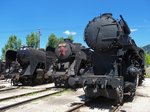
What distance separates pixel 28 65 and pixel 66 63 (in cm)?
340

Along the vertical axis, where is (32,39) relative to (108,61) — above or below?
above

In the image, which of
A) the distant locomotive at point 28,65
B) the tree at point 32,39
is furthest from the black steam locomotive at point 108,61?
the tree at point 32,39

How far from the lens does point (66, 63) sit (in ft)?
57.4

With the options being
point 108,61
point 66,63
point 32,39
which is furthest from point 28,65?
point 32,39

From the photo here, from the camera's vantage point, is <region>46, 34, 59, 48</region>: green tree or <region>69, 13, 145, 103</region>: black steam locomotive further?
<region>46, 34, 59, 48</region>: green tree

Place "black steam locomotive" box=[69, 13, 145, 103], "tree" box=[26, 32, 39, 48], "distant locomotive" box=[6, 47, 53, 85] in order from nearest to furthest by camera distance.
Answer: "black steam locomotive" box=[69, 13, 145, 103] → "distant locomotive" box=[6, 47, 53, 85] → "tree" box=[26, 32, 39, 48]

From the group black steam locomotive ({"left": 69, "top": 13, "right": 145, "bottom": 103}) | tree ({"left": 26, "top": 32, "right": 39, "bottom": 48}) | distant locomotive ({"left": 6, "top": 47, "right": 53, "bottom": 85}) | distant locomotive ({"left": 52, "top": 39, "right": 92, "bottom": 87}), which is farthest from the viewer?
tree ({"left": 26, "top": 32, "right": 39, "bottom": 48})

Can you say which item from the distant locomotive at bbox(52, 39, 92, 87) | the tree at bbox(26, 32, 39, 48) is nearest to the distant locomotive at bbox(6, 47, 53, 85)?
the distant locomotive at bbox(52, 39, 92, 87)

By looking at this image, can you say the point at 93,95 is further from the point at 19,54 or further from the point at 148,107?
the point at 19,54

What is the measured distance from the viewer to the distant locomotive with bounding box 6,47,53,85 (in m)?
18.9

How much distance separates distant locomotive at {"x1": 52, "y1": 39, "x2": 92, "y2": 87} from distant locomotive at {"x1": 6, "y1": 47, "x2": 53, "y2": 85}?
1.98 metres

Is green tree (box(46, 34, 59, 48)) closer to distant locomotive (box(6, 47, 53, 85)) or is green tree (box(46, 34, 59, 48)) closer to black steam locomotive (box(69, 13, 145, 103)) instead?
distant locomotive (box(6, 47, 53, 85))

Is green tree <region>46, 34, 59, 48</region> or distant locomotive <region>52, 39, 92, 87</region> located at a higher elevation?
green tree <region>46, 34, 59, 48</region>

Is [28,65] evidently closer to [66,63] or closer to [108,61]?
[66,63]
